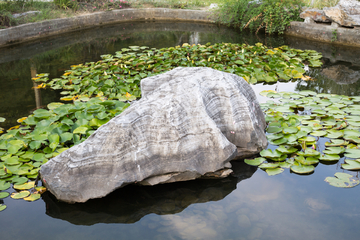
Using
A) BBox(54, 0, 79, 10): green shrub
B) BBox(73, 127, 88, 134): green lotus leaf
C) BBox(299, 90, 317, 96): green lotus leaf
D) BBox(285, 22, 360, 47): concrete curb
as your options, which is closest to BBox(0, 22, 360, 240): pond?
BBox(73, 127, 88, 134): green lotus leaf

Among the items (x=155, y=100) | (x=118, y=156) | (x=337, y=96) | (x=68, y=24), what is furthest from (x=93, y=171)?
(x=68, y=24)

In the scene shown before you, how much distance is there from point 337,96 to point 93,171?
3.27 m

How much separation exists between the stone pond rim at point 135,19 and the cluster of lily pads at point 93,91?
1433 millimetres

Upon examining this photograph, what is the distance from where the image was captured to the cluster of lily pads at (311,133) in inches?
103

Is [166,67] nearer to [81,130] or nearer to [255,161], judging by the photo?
[81,130]

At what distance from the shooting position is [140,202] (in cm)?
234

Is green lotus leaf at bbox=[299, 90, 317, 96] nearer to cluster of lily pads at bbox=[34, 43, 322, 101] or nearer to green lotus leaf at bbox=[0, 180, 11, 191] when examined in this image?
cluster of lily pads at bbox=[34, 43, 322, 101]

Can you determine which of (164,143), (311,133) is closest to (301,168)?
(311,133)

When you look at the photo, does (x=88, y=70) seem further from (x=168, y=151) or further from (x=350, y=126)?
(x=350, y=126)

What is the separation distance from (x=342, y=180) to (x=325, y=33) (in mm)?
5713

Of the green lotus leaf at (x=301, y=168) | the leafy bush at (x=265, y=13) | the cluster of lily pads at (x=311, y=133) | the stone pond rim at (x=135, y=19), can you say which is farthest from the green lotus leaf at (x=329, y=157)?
the leafy bush at (x=265, y=13)

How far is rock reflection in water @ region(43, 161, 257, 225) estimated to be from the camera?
2195mm

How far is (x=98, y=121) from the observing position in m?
3.09

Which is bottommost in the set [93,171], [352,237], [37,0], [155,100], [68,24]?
[352,237]
